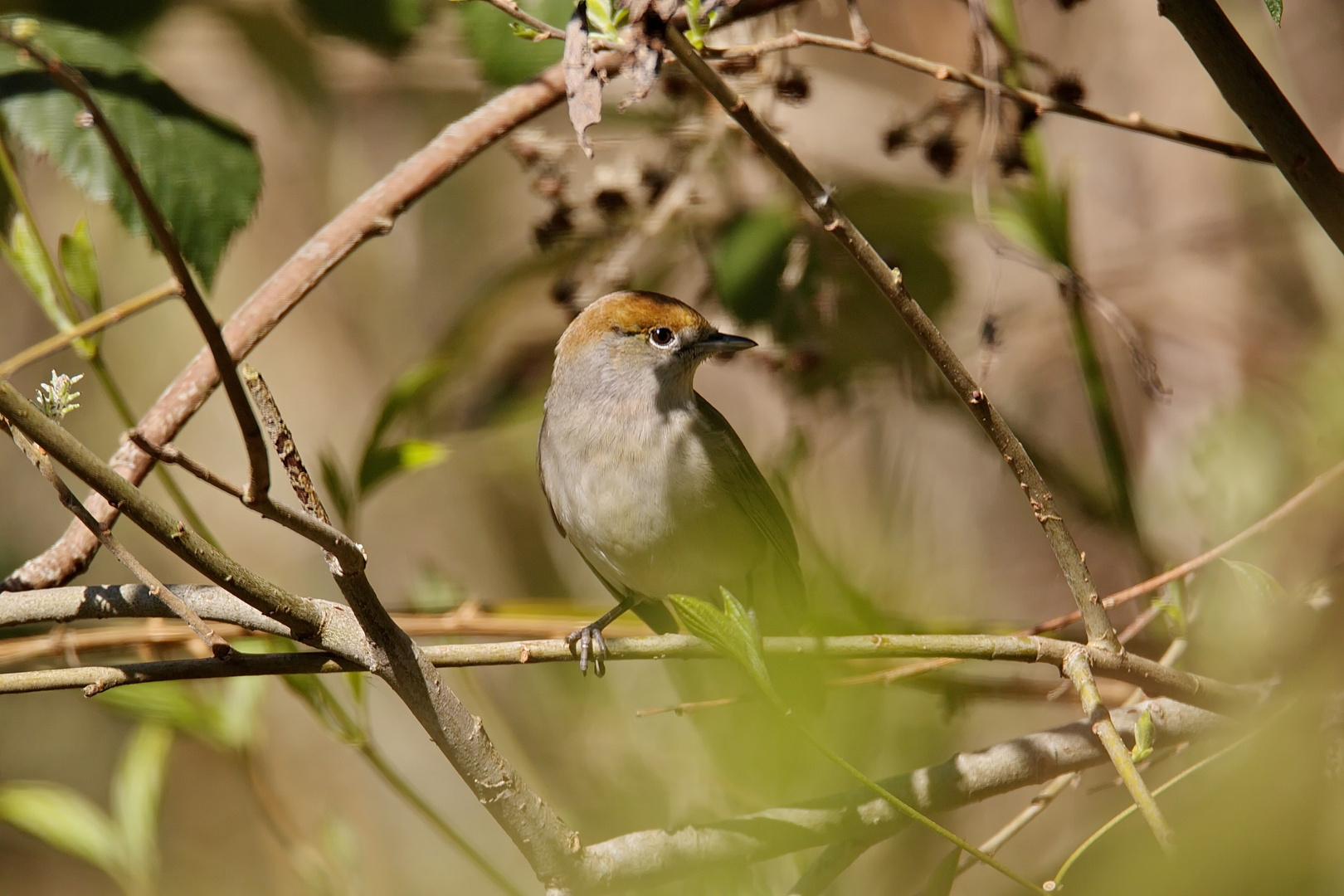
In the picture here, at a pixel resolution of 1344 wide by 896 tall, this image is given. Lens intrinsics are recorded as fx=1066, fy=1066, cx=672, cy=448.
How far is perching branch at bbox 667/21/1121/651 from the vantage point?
1260mm

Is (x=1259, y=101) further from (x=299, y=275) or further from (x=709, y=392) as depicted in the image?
(x=709, y=392)

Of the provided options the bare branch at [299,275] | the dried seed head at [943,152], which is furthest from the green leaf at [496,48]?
the dried seed head at [943,152]

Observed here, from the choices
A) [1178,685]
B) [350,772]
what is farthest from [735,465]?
[350,772]

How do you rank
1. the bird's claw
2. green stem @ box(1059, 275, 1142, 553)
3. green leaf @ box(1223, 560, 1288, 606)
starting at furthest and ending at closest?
green stem @ box(1059, 275, 1142, 553) < the bird's claw < green leaf @ box(1223, 560, 1288, 606)

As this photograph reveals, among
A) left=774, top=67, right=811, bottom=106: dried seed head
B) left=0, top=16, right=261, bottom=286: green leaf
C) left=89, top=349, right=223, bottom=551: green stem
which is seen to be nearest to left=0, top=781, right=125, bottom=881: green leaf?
left=89, top=349, right=223, bottom=551: green stem

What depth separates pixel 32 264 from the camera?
2.06 m

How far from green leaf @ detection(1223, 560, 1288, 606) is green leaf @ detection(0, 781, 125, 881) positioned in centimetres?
257

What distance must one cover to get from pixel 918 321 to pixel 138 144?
1647 millimetres

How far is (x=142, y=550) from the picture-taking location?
5484 millimetres

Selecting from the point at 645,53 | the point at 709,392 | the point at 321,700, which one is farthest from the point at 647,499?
the point at 709,392

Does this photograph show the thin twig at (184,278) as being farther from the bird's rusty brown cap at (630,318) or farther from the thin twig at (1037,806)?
the bird's rusty brown cap at (630,318)

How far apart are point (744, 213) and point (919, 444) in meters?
2.07

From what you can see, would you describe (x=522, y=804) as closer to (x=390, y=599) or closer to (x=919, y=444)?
(x=919, y=444)

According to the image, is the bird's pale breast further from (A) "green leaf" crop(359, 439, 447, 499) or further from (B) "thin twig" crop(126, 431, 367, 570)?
(B) "thin twig" crop(126, 431, 367, 570)
